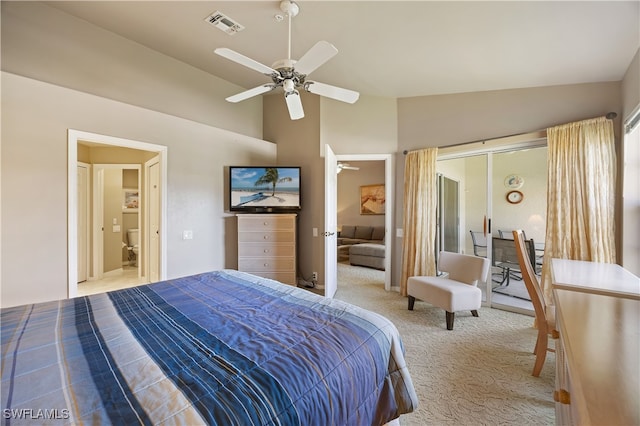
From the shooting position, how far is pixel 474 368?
6.99ft

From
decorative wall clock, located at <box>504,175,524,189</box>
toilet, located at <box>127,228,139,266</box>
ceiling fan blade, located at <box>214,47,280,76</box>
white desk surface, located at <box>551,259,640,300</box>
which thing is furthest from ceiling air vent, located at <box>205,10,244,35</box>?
toilet, located at <box>127,228,139,266</box>

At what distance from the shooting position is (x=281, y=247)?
3881 mm

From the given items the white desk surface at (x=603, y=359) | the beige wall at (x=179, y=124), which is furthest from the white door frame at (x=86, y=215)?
the white desk surface at (x=603, y=359)

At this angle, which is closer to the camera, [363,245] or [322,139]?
[322,139]

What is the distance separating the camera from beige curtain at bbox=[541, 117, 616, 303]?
2.62 meters

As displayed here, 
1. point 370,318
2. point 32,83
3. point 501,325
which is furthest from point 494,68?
point 32,83

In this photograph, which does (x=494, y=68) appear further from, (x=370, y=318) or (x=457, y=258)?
(x=370, y=318)

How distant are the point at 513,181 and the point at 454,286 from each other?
1.81m

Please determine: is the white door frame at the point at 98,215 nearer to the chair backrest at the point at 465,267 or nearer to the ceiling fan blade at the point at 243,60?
the ceiling fan blade at the point at 243,60

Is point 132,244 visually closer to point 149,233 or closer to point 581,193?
point 149,233

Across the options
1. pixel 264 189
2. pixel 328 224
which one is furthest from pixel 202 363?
pixel 264 189

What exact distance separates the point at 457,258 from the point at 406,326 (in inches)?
43.3

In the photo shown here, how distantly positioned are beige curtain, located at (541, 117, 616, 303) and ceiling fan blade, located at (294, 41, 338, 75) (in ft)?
9.17

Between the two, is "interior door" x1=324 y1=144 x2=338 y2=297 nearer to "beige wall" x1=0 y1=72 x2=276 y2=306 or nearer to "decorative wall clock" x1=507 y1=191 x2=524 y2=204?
"beige wall" x1=0 y1=72 x2=276 y2=306
